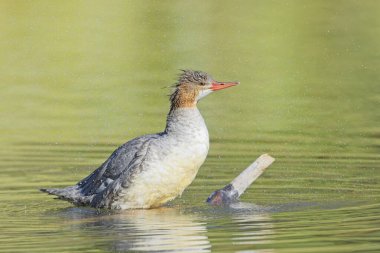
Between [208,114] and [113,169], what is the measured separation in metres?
7.09

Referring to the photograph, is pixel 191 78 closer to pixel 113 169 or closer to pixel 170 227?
pixel 113 169

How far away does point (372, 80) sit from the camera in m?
24.2

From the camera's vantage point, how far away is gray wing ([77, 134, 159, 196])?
1384 cm

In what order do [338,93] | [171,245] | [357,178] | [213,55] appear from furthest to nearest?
1. [213,55]
2. [338,93]
3. [357,178]
4. [171,245]

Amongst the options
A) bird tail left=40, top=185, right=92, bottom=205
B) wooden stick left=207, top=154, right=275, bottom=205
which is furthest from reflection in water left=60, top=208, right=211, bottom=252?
wooden stick left=207, top=154, right=275, bottom=205

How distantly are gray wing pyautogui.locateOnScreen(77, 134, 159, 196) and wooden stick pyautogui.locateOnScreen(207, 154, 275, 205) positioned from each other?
883mm

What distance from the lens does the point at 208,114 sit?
68.9ft

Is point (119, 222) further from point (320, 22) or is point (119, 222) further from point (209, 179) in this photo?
point (320, 22)

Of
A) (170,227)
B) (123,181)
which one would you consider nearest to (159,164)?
(123,181)

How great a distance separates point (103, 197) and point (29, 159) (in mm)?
2965

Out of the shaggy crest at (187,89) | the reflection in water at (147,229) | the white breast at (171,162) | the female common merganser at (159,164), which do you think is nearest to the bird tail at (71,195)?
the female common merganser at (159,164)

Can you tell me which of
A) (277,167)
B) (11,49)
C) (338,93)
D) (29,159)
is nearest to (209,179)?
(277,167)

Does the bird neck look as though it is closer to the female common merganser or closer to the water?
the female common merganser

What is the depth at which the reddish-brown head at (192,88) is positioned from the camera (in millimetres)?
13953
